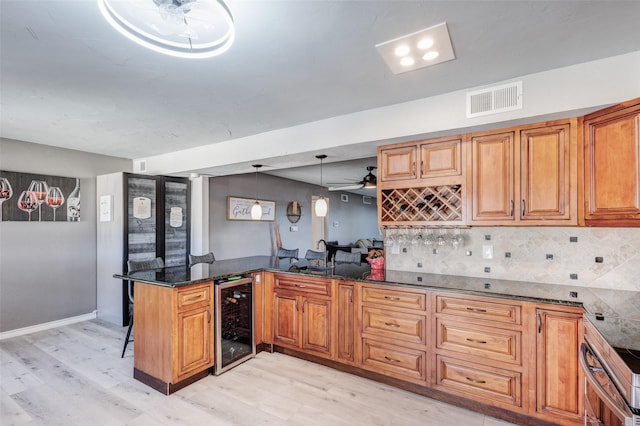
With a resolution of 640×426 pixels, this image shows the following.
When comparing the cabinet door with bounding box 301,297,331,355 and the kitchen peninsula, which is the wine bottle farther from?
the cabinet door with bounding box 301,297,331,355

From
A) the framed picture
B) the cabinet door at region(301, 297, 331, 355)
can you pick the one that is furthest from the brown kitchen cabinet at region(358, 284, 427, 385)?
the framed picture

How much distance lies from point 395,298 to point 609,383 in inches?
56.3

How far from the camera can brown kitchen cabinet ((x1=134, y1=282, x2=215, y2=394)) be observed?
8.21 feet

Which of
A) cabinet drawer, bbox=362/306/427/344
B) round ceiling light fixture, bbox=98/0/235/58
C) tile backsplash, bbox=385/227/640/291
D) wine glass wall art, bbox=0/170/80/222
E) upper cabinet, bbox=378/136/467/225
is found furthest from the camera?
wine glass wall art, bbox=0/170/80/222

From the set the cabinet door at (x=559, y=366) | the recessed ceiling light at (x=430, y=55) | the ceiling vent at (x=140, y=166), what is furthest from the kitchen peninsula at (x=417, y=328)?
the ceiling vent at (x=140, y=166)

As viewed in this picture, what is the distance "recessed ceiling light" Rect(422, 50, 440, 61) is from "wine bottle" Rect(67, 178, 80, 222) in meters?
4.73

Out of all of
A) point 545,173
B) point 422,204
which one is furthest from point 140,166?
point 545,173

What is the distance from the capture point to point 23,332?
12.6 feet

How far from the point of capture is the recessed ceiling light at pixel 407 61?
6.40 feet

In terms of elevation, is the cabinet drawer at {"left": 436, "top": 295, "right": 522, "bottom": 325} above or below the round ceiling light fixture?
below

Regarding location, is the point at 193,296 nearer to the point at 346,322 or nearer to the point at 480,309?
the point at 346,322

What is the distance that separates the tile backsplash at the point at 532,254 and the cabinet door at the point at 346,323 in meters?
0.66

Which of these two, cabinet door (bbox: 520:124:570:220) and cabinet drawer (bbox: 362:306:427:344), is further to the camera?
cabinet drawer (bbox: 362:306:427:344)

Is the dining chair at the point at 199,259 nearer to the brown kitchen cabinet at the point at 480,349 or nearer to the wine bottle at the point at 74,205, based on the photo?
the wine bottle at the point at 74,205
